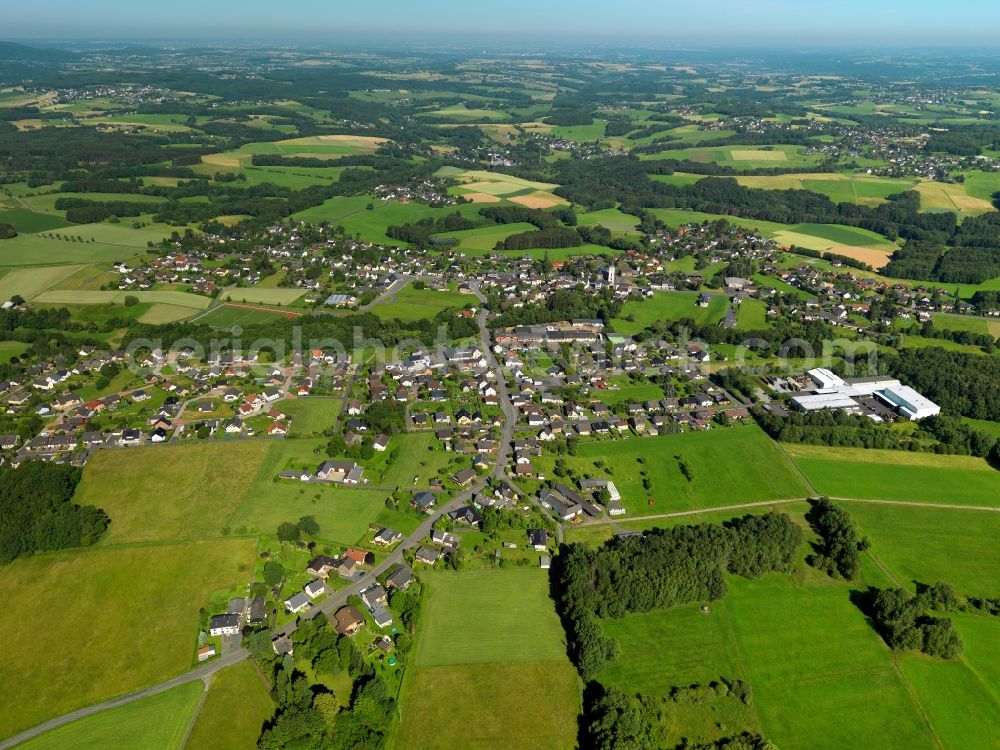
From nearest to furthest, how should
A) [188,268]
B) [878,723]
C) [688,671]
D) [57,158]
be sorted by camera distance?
[878,723], [688,671], [188,268], [57,158]

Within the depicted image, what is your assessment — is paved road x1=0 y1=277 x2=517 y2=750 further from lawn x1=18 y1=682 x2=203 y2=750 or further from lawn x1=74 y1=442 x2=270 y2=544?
lawn x1=74 y1=442 x2=270 y2=544

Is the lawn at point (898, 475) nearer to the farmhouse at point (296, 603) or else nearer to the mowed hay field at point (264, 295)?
the farmhouse at point (296, 603)

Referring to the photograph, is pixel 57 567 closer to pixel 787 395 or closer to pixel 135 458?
pixel 135 458

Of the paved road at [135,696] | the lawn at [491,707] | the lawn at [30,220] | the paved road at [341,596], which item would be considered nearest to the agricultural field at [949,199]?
the paved road at [341,596]

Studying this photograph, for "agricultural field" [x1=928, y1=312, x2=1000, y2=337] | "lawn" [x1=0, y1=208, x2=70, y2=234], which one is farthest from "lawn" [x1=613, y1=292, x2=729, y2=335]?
"lawn" [x1=0, y1=208, x2=70, y2=234]

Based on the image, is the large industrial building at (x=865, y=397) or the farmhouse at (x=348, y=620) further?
the large industrial building at (x=865, y=397)

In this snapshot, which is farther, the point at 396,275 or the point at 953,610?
the point at 396,275

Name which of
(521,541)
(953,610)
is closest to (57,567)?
(521,541)
